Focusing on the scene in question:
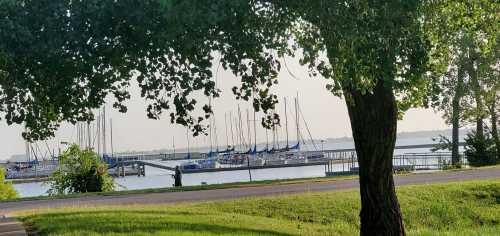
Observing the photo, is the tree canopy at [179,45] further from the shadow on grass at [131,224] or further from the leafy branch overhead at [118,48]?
the shadow on grass at [131,224]

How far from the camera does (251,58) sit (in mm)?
9273

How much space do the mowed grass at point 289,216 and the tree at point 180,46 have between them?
12.7 ft

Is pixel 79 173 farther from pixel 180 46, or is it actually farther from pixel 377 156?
pixel 180 46

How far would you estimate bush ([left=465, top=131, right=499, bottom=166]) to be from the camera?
40094mm

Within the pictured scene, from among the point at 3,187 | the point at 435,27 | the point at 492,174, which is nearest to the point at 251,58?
the point at 435,27

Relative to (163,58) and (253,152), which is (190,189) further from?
(253,152)

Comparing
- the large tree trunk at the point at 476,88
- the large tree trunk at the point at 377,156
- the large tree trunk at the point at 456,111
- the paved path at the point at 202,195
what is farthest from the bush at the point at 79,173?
the large tree trunk at the point at 476,88

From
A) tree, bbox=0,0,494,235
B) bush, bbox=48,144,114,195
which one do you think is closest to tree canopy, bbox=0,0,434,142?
tree, bbox=0,0,494,235

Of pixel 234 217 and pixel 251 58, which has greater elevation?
pixel 251 58

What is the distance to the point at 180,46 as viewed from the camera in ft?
28.4

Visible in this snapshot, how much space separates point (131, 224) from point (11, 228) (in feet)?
9.62

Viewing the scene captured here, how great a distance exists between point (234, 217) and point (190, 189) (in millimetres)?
10924

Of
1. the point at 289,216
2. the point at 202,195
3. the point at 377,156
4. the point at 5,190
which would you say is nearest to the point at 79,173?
the point at 5,190

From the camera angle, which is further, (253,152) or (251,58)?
(253,152)
